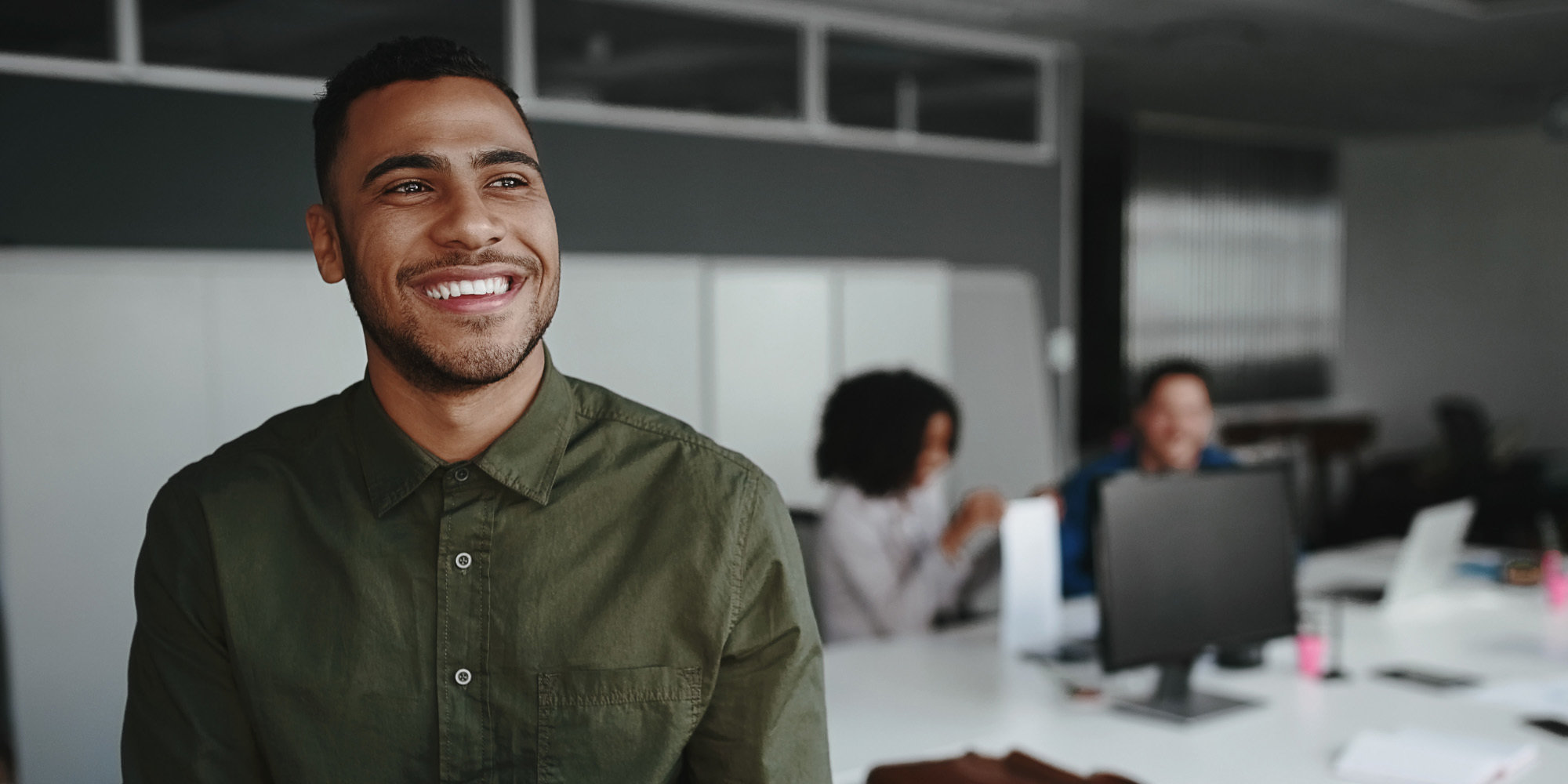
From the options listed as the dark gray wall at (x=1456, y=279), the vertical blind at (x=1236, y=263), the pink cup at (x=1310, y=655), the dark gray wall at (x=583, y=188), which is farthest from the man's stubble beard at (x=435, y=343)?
the dark gray wall at (x=1456, y=279)

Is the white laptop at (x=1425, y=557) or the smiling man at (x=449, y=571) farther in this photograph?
the white laptop at (x=1425, y=557)

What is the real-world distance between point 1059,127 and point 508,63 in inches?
124

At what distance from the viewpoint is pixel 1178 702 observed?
8.82ft

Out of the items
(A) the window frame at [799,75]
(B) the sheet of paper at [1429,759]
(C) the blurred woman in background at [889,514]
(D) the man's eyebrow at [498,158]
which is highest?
(A) the window frame at [799,75]

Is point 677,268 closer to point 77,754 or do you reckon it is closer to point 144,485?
point 144,485

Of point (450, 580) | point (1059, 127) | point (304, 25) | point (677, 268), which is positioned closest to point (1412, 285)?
point (1059, 127)

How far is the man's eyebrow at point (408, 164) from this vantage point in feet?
4.47

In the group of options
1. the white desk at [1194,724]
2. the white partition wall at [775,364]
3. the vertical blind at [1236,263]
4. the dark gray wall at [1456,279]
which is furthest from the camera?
the dark gray wall at [1456,279]

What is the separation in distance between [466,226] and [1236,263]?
31.2ft

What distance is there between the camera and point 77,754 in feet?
13.0

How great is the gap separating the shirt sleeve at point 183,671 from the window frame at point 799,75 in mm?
3254

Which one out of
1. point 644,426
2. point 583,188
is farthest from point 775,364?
point 644,426

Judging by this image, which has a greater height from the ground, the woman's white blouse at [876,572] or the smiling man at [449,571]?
the smiling man at [449,571]

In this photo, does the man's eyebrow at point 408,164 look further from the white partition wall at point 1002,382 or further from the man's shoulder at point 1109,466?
the white partition wall at point 1002,382
